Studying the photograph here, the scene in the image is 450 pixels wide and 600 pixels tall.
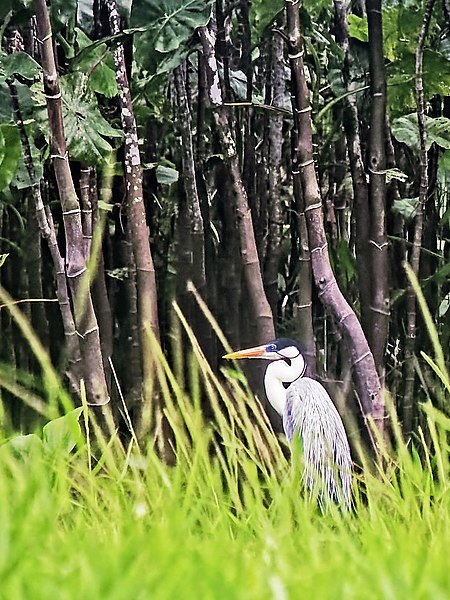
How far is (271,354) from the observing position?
1.49 metres

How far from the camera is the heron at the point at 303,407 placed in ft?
4.67

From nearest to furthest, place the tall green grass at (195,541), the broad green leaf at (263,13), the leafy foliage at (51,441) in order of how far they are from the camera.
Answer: the tall green grass at (195,541) < the leafy foliage at (51,441) < the broad green leaf at (263,13)

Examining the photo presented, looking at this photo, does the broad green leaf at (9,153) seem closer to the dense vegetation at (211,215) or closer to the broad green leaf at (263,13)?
the dense vegetation at (211,215)

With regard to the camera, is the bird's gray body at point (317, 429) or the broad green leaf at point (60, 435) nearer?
the broad green leaf at point (60, 435)

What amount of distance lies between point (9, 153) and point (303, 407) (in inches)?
28.2

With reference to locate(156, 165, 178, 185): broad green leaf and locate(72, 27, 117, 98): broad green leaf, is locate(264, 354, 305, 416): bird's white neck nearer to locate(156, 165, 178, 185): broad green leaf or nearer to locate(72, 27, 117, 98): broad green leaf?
locate(156, 165, 178, 185): broad green leaf

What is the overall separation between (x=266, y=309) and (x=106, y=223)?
0.34 m

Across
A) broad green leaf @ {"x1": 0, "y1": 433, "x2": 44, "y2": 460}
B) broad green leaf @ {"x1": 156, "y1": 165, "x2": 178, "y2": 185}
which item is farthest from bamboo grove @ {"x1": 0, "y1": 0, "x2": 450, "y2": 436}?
broad green leaf @ {"x1": 0, "y1": 433, "x2": 44, "y2": 460}

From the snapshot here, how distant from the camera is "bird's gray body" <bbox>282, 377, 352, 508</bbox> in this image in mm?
1383

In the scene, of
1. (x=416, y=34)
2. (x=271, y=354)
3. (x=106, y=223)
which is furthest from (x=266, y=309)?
(x=416, y=34)

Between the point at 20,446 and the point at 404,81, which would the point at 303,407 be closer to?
the point at 20,446

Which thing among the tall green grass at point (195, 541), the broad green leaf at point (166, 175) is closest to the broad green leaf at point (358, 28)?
the broad green leaf at point (166, 175)

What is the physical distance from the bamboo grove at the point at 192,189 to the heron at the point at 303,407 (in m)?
0.03

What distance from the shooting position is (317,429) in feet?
4.72
